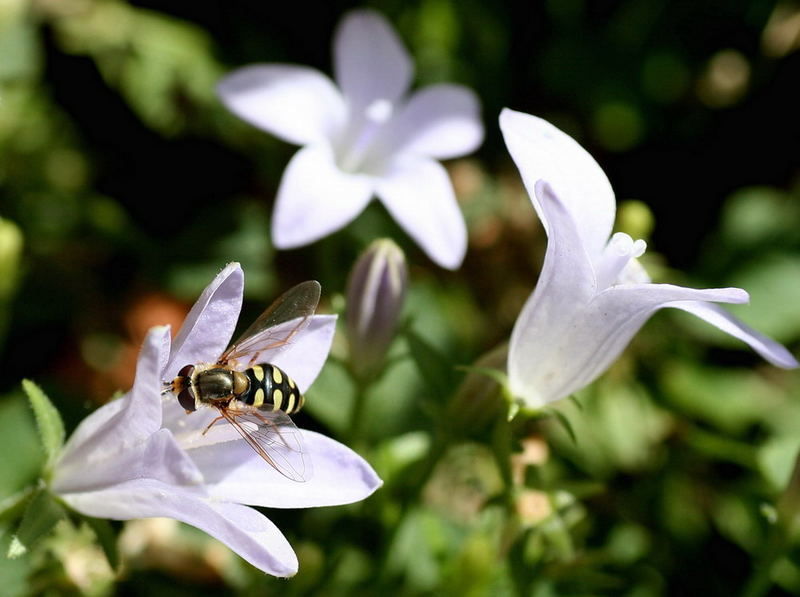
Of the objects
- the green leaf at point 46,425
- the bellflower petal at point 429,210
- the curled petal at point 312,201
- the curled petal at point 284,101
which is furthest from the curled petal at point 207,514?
the curled petal at point 284,101

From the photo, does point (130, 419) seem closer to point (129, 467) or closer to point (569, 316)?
point (129, 467)

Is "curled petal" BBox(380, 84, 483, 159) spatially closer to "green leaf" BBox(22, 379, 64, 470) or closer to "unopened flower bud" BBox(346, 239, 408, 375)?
"unopened flower bud" BBox(346, 239, 408, 375)

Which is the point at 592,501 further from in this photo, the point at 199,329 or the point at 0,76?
the point at 0,76

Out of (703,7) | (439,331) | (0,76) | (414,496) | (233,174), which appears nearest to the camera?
(414,496)

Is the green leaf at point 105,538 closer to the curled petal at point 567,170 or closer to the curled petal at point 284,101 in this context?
the curled petal at point 567,170

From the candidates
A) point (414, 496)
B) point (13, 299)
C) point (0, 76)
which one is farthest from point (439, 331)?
point (0, 76)

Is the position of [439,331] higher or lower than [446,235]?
A: lower

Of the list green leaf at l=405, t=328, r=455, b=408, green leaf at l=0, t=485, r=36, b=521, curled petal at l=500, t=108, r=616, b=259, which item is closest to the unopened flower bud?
green leaf at l=405, t=328, r=455, b=408
